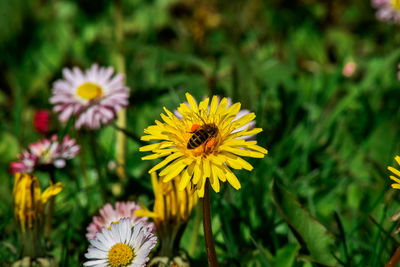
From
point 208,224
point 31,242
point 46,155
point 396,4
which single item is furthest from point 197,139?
point 396,4

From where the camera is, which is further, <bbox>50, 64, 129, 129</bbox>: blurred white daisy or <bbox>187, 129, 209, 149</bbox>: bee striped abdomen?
<bbox>50, 64, 129, 129</bbox>: blurred white daisy

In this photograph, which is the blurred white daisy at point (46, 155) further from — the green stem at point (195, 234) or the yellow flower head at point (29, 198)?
the green stem at point (195, 234)

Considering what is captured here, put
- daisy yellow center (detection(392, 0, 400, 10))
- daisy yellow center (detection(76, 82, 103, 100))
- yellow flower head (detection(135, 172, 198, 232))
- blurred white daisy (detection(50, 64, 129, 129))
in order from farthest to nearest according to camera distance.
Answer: daisy yellow center (detection(392, 0, 400, 10)) → daisy yellow center (detection(76, 82, 103, 100)) → blurred white daisy (detection(50, 64, 129, 129)) → yellow flower head (detection(135, 172, 198, 232))

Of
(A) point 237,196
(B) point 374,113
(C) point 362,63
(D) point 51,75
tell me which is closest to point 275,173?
(A) point 237,196

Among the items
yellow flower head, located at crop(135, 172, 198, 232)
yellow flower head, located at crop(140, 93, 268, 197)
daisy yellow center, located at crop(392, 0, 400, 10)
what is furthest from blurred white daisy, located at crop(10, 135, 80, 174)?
daisy yellow center, located at crop(392, 0, 400, 10)

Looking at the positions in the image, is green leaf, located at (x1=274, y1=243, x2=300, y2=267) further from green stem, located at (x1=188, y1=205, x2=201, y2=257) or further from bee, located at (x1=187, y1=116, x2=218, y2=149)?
bee, located at (x1=187, y1=116, x2=218, y2=149)

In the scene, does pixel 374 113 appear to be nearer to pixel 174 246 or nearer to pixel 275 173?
pixel 275 173
